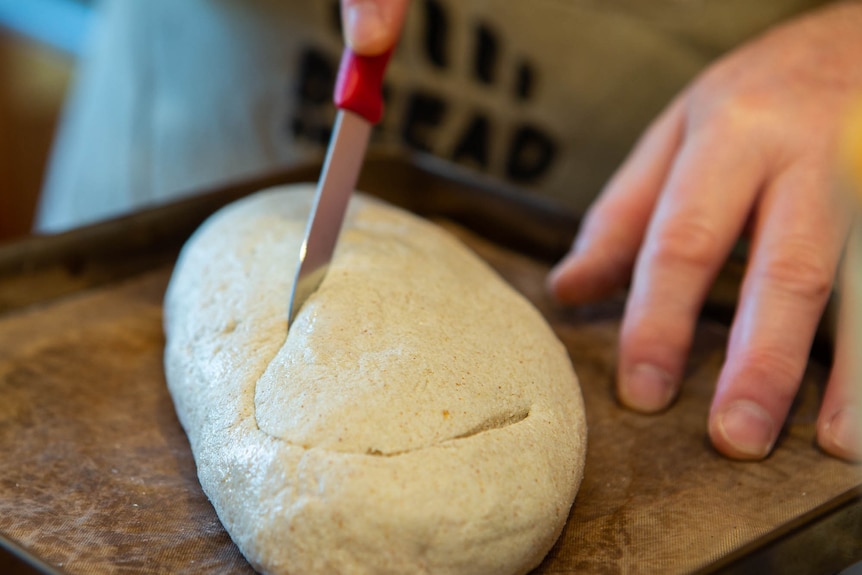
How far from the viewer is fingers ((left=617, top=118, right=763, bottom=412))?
4.15 ft

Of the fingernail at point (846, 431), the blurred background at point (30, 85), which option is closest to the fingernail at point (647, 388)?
the fingernail at point (846, 431)

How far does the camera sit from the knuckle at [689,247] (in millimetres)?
1288

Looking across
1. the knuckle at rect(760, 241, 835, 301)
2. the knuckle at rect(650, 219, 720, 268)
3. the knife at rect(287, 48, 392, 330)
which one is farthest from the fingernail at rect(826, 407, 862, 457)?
the knife at rect(287, 48, 392, 330)

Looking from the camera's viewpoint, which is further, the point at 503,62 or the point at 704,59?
the point at 503,62

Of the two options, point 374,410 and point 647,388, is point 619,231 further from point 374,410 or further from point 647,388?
point 374,410

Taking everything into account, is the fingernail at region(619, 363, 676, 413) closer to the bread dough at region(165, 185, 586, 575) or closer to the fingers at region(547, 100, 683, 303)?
the bread dough at region(165, 185, 586, 575)

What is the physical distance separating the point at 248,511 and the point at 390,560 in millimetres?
180

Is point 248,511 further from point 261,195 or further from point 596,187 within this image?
point 596,187

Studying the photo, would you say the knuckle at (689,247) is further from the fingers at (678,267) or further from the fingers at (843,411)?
the fingers at (843,411)

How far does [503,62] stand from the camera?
194cm

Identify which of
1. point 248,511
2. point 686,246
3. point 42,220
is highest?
point 686,246

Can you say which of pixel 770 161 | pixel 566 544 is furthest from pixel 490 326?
pixel 770 161

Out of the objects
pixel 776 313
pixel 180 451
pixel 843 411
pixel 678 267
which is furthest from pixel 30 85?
pixel 843 411

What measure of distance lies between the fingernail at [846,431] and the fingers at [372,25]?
0.83 meters
